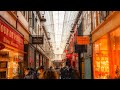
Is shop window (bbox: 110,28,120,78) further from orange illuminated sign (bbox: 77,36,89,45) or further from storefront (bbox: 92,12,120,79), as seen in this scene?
orange illuminated sign (bbox: 77,36,89,45)

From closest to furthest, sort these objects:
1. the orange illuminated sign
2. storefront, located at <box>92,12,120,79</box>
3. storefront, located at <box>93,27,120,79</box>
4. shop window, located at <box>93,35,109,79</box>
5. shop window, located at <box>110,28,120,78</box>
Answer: storefront, located at <box>92,12,120,79</box> < shop window, located at <box>110,28,120,78</box> < storefront, located at <box>93,27,120,79</box> < shop window, located at <box>93,35,109,79</box> < the orange illuminated sign

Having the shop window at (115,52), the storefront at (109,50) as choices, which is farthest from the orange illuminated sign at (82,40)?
the shop window at (115,52)

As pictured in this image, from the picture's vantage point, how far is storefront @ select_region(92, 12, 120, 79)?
10383mm

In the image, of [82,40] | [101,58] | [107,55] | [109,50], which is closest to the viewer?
[109,50]

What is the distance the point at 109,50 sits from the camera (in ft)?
38.7

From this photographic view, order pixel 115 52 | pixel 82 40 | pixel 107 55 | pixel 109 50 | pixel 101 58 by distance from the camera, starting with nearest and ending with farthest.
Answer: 1. pixel 115 52
2. pixel 109 50
3. pixel 107 55
4. pixel 101 58
5. pixel 82 40

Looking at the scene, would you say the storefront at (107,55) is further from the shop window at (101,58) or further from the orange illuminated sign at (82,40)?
the orange illuminated sign at (82,40)

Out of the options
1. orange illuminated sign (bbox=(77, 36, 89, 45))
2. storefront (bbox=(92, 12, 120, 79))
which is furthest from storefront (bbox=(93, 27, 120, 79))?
orange illuminated sign (bbox=(77, 36, 89, 45))

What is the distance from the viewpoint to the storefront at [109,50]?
1038 cm

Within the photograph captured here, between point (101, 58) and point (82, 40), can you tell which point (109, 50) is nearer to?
point (101, 58)

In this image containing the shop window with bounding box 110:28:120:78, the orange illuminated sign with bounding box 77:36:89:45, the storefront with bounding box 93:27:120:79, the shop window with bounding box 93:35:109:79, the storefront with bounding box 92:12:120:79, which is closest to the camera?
the storefront with bounding box 92:12:120:79

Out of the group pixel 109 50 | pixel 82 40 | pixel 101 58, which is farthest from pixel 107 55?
pixel 82 40
